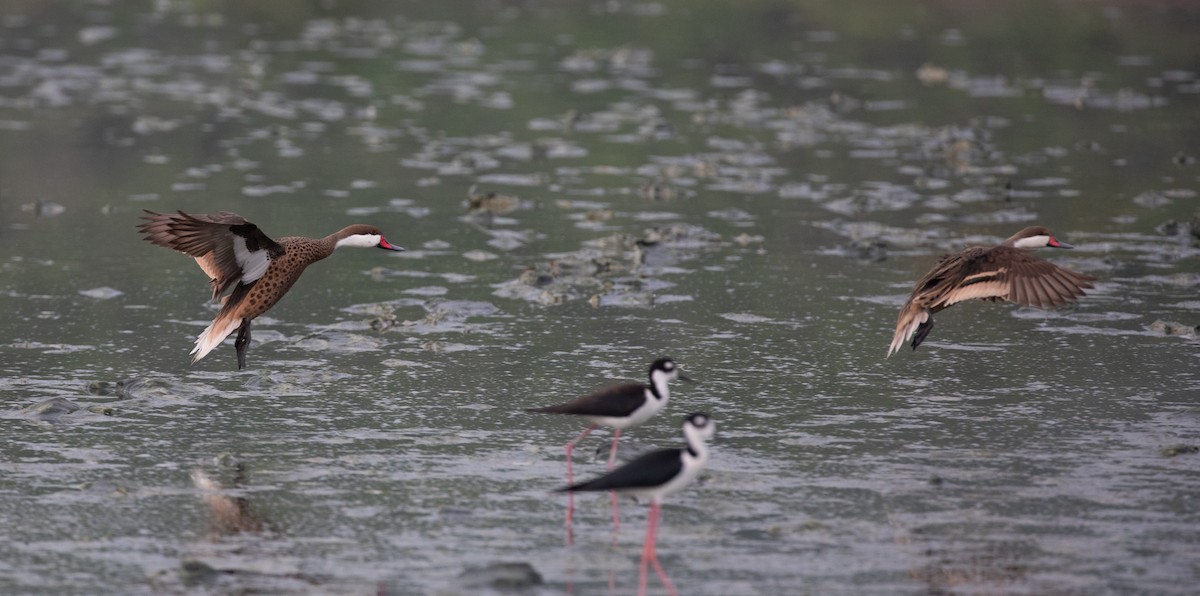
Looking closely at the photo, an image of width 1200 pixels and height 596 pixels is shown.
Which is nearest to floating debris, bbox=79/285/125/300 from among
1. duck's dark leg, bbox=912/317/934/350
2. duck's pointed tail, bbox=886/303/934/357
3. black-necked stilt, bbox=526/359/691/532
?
black-necked stilt, bbox=526/359/691/532

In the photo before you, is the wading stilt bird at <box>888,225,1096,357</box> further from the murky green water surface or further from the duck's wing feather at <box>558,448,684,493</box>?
the duck's wing feather at <box>558,448,684,493</box>

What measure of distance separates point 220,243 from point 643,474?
4.08m

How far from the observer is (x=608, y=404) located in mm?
7871

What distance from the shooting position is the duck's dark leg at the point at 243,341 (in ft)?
33.7

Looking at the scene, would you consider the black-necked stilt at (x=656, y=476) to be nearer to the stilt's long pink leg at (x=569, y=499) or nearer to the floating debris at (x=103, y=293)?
the stilt's long pink leg at (x=569, y=499)

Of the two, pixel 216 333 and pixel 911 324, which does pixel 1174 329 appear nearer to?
pixel 911 324

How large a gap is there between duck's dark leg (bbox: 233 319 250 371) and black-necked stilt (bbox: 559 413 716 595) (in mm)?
3763

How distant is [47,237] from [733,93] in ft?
35.8

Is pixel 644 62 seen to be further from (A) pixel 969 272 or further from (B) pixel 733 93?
Answer: (A) pixel 969 272

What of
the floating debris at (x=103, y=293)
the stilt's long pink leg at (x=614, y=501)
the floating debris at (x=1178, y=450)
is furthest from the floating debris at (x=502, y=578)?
the floating debris at (x=103, y=293)

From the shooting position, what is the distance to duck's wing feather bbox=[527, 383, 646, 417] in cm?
786

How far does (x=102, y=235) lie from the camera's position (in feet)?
47.4

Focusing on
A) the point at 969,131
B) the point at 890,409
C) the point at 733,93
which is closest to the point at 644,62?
the point at 733,93

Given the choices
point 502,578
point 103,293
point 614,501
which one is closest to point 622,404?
point 614,501
